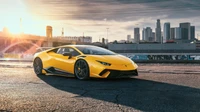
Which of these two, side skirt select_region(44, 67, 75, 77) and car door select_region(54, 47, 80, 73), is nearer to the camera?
car door select_region(54, 47, 80, 73)

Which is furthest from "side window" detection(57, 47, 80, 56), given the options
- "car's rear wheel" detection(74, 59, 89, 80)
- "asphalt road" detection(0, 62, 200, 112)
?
"asphalt road" detection(0, 62, 200, 112)

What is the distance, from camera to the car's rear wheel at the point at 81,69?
9.75 metres

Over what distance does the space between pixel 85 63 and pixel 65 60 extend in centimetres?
104

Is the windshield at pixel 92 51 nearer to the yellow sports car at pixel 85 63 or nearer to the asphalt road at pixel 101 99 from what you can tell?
the yellow sports car at pixel 85 63

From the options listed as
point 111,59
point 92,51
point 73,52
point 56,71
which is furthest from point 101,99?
point 56,71

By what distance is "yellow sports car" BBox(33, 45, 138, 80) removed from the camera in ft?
31.1

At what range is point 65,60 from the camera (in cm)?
1057

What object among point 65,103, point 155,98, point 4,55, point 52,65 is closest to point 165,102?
point 155,98

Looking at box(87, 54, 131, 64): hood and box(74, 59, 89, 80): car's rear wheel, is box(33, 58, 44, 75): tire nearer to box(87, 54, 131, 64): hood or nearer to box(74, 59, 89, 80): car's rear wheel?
box(74, 59, 89, 80): car's rear wheel

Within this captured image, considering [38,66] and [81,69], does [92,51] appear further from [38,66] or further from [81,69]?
[38,66]

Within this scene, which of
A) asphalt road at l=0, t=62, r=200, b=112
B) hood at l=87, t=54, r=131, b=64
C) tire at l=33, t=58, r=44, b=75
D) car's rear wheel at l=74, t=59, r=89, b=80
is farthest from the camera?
tire at l=33, t=58, r=44, b=75

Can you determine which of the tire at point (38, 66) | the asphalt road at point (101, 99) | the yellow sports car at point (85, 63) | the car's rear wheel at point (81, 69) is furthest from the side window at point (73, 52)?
the asphalt road at point (101, 99)

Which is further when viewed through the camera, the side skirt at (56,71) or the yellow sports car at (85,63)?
the side skirt at (56,71)

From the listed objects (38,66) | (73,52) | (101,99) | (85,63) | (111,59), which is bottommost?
(101,99)
